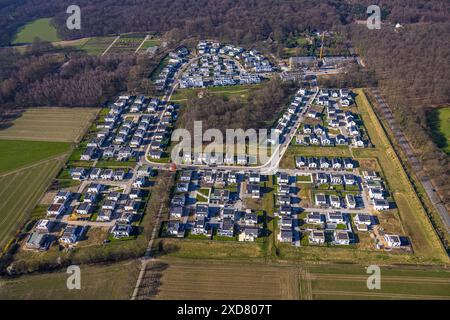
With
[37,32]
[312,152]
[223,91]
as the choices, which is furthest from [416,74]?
[37,32]

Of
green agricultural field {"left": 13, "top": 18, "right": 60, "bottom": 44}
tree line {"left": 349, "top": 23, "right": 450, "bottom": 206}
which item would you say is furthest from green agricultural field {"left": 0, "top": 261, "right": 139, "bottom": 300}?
green agricultural field {"left": 13, "top": 18, "right": 60, "bottom": 44}

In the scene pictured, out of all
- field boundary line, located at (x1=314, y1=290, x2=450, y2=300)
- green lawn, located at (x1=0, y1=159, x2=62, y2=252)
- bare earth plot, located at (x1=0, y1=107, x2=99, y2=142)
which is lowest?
field boundary line, located at (x1=314, y1=290, x2=450, y2=300)

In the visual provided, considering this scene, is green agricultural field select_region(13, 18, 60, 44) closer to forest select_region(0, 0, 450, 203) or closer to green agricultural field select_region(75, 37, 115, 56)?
forest select_region(0, 0, 450, 203)

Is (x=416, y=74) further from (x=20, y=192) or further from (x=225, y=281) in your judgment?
(x=20, y=192)

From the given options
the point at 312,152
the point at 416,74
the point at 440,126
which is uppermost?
the point at 416,74

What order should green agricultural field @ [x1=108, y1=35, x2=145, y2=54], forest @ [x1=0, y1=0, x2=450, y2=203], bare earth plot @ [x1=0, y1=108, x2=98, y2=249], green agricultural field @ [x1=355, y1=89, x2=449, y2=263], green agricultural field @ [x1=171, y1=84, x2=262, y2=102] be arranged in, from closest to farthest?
green agricultural field @ [x1=355, y1=89, x2=449, y2=263]
bare earth plot @ [x1=0, y1=108, x2=98, y2=249]
forest @ [x1=0, y1=0, x2=450, y2=203]
green agricultural field @ [x1=171, y1=84, x2=262, y2=102]
green agricultural field @ [x1=108, y1=35, x2=145, y2=54]
